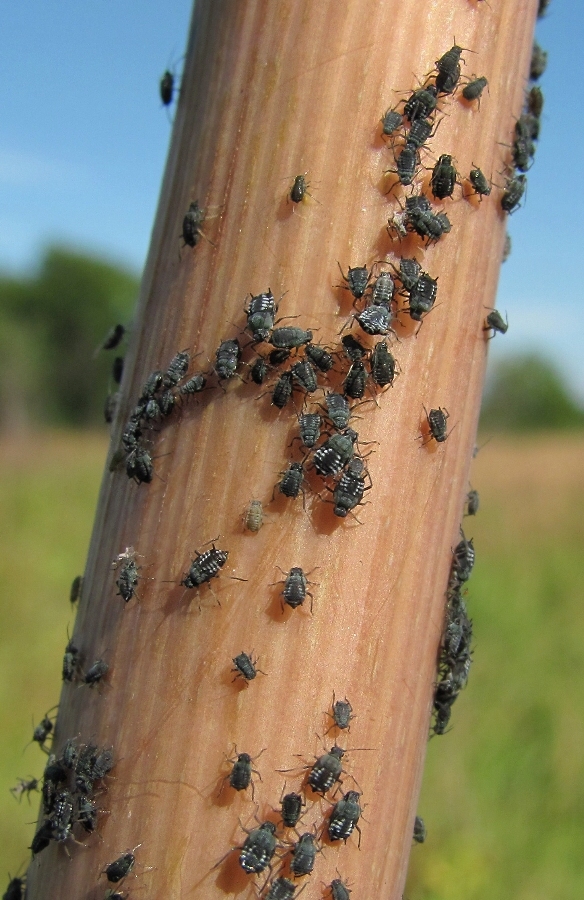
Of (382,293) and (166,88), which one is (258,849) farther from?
(166,88)

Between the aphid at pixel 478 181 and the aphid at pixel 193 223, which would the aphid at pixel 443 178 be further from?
the aphid at pixel 193 223

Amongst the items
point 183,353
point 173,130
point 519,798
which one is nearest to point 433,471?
point 183,353

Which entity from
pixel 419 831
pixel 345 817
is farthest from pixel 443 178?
pixel 419 831

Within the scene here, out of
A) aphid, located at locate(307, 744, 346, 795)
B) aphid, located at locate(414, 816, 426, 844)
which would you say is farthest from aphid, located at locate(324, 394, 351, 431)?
aphid, located at locate(414, 816, 426, 844)

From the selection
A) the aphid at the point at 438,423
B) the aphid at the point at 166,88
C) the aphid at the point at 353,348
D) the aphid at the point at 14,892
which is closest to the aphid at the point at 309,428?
the aphid at the point at 353,348

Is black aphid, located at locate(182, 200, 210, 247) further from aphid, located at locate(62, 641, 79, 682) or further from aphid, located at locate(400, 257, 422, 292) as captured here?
aphid, located at locate(62, 641, 79, 682)
